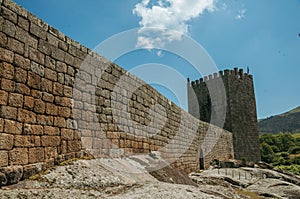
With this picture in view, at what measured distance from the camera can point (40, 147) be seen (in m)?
4.19

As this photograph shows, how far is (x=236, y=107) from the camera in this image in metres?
25.4

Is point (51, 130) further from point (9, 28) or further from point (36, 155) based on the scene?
point (9, 28)

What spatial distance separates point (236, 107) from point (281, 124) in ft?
278

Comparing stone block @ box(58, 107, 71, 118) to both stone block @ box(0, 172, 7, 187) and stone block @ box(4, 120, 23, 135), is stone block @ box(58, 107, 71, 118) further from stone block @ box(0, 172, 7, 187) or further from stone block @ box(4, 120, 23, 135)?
stone block @ box(0, 172, 7, 187)

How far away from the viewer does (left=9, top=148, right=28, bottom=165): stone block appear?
3.69 m

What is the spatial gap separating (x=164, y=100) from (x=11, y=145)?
624 centimetres

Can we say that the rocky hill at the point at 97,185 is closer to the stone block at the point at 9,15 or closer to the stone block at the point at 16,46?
the stone block at the point at 16,46

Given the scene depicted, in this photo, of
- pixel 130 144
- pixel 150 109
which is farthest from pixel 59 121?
pixel 150 109

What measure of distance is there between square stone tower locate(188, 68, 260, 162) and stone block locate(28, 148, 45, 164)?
22.1m

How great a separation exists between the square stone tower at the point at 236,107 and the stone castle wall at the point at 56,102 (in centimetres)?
1861

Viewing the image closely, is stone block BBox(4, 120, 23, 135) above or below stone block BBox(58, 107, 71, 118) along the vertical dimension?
below

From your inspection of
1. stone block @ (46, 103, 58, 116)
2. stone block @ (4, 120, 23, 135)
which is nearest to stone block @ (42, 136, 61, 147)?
stone block @ (46, 103, 58, 116)

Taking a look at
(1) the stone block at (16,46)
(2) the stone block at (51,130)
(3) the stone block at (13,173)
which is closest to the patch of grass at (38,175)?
(3) the stone block at (13,173)

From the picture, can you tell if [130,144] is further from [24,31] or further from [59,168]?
[24,31]
